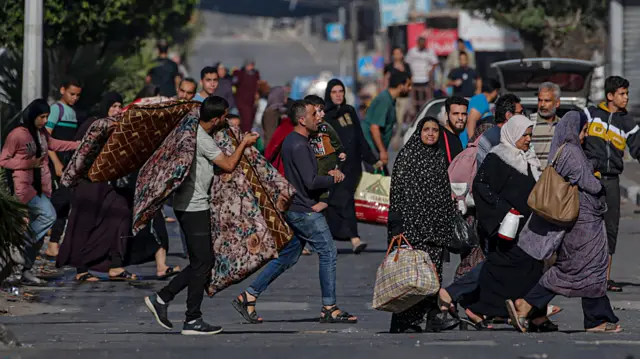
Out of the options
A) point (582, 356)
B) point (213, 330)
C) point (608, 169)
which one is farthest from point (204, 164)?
point (608, 169)

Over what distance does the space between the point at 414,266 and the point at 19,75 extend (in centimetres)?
813

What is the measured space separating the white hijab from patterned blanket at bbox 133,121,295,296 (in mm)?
1488

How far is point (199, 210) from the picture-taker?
34.4 ft

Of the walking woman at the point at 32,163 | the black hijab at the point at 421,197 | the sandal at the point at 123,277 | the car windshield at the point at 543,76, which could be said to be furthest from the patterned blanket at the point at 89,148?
the car windshield at the point at 543,76

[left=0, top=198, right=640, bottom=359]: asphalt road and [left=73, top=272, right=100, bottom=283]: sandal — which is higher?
[left=0, top=198, right=640, bottom=359]: asphalt road

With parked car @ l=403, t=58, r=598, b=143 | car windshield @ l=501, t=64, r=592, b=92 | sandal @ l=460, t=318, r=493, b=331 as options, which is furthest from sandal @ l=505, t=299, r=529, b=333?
car windshield @ l=501, t=64, r=592, b=92

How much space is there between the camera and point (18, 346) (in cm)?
918

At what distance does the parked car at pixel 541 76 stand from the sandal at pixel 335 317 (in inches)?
370

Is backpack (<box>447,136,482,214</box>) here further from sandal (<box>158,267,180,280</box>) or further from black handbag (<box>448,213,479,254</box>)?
sandal (<box>158,267,180,280</box>)

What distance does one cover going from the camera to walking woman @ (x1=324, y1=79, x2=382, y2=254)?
15789 millimetres

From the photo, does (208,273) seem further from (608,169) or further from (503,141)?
(608,169)

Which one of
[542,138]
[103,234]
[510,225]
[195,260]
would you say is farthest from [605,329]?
[103,234]

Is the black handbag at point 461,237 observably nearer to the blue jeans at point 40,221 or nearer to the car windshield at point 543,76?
the blue jeans at point 40,221

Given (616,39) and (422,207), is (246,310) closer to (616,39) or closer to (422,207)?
(422,207)
